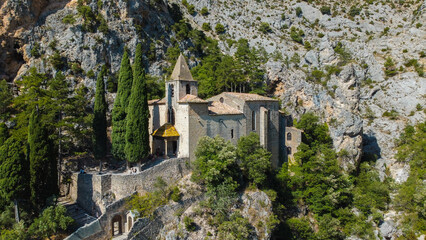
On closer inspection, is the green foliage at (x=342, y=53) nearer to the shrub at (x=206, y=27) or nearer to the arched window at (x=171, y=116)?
the shrub at (x=206, y=27)

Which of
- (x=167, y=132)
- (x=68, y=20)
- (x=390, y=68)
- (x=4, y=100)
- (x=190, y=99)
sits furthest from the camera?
(x=390, y=68)

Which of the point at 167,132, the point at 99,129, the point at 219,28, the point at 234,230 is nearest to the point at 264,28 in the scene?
the point at 219,28

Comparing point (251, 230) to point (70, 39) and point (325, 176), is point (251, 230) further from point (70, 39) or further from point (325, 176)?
point (70, 39)

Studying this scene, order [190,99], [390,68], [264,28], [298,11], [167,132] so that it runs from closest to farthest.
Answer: [190,99] < [167,132] < [390,68] < [264,28] < [298,11]

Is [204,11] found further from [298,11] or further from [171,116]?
[171,116]

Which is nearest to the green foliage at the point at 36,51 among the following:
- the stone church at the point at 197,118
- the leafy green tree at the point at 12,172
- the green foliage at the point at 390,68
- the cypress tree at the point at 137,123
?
the stone church at the point at 197,118

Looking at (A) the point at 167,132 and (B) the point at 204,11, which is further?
(B) the point at 204,11
